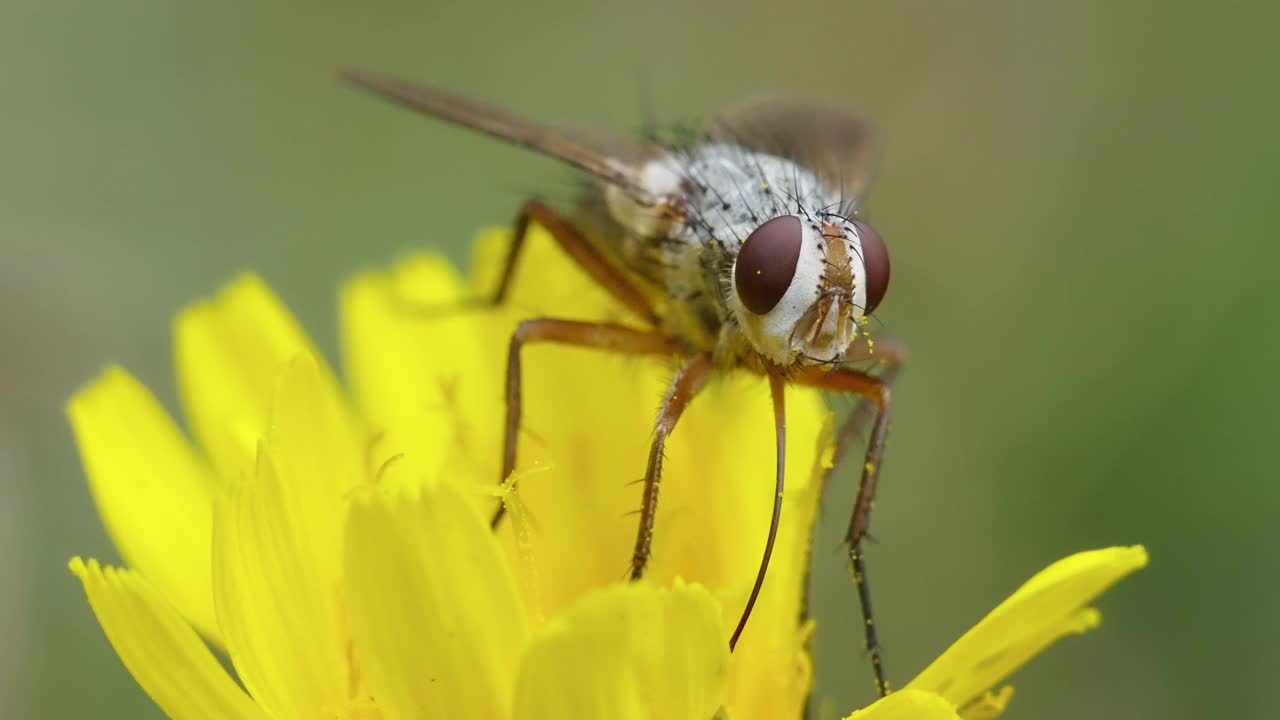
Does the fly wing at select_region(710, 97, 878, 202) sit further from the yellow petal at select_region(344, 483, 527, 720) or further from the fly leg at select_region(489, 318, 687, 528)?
the yellow petal at select_region(344, 483, 527, 720)

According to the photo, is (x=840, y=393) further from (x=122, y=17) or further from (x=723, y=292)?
(x=122, y=17)

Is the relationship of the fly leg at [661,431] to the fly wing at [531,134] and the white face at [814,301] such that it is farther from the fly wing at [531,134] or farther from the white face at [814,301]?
the fly wing at [531,134]

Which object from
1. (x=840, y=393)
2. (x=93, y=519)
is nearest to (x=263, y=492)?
(x=840, y=393)

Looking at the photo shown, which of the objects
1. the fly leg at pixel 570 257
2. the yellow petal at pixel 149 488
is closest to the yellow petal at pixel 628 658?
the yellow petal at pixel 149 488

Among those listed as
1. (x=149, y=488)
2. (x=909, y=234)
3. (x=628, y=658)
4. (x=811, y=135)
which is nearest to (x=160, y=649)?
(x=628, y=658)

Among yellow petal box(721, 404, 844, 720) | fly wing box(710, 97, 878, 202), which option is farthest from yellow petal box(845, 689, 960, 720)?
fly wing box(710, 97, 878, 202)

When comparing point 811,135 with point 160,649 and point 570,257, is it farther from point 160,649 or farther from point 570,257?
point 160,649
